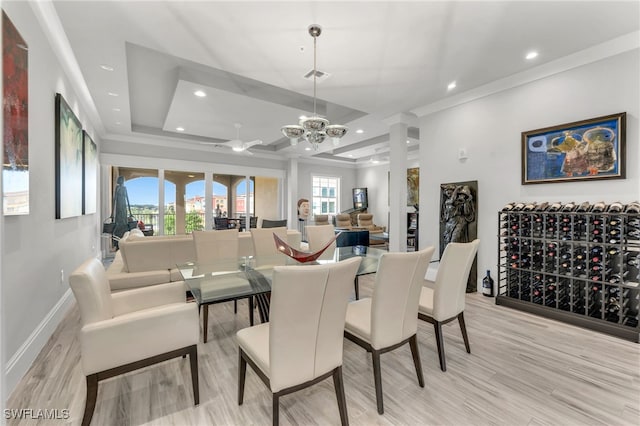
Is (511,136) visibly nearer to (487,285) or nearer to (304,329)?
(487,285)

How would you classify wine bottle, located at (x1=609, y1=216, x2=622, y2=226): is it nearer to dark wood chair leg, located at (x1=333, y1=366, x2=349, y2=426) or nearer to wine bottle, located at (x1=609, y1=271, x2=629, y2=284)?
wine bottle, located at (x1=609, y1=271, x2=629, y2=284)

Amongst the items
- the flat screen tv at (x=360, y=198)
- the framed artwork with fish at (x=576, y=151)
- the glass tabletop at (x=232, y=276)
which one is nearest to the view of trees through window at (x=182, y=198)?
the flat screen tv at (x=360, y=198)

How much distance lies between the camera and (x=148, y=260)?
339cm

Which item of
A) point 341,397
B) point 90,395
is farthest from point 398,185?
point 90,395

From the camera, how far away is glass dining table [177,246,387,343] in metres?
1.88

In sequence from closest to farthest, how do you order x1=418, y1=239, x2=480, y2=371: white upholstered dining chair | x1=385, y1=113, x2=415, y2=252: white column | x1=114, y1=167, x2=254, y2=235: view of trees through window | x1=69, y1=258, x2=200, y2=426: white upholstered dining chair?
x1=69, y1=258, x2=200, y2=426: white upholstered dining chair → x1=418, y1=239, x2=480, y2=371: white upholstered dining chair → x1=385, y1=113, x2=415, y2=252: white column → x1=114, y1=167, x2=254, y2=235: view of trees through window

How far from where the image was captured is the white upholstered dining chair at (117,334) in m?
1.46

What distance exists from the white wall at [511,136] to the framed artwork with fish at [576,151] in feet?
0.25

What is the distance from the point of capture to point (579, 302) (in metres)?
3.00

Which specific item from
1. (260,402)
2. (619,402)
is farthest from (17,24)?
(619,402)

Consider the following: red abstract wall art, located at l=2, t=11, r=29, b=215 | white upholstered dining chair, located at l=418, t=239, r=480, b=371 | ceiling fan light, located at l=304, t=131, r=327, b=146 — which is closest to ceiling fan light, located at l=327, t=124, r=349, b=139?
ceiling fan light, located at l=304, t=131, r=327, b=146

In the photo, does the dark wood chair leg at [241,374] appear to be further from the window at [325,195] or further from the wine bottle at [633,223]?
the window at [325,195]

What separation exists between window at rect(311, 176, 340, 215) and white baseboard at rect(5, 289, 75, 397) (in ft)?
24.2

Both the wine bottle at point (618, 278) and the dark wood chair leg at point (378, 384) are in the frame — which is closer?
the dark wood chair leg at point (378, 384)
